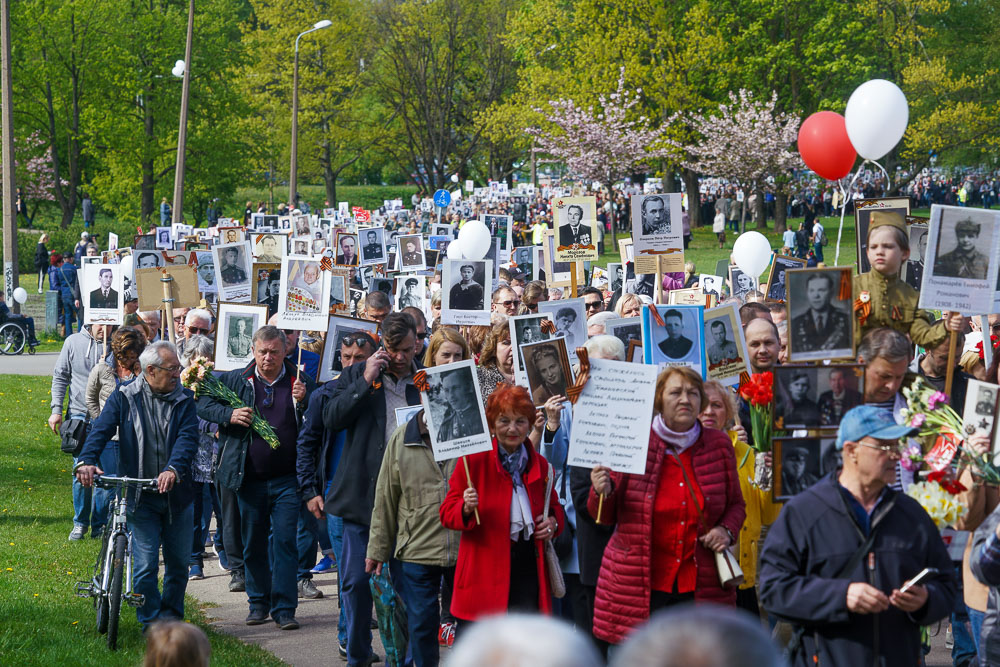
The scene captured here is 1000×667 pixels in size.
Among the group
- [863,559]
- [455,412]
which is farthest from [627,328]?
[863,559]

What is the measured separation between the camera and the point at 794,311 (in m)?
6.47

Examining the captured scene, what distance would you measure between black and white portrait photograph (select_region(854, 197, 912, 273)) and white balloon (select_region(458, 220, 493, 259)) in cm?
760

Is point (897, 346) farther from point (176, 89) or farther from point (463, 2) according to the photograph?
point (463, 2)

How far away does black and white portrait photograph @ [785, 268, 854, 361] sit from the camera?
6.39m

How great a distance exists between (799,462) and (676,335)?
1584mm

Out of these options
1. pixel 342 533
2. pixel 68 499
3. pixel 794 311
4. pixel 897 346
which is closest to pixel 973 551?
pixel 897 346

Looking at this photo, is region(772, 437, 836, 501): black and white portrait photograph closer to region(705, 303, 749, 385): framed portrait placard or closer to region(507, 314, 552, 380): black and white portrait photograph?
region(705, 303, 749, 385): framed portrait placard

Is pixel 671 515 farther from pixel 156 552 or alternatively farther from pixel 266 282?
pixel 266 282

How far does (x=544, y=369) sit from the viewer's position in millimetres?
6859

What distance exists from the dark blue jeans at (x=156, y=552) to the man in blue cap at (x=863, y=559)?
473cm

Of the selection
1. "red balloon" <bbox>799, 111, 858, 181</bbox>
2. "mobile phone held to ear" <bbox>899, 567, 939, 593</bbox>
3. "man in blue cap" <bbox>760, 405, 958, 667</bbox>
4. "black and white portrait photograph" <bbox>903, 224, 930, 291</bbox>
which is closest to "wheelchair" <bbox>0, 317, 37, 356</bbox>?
"red balloon" <bbox>799, 111, 858, 181</bbox>

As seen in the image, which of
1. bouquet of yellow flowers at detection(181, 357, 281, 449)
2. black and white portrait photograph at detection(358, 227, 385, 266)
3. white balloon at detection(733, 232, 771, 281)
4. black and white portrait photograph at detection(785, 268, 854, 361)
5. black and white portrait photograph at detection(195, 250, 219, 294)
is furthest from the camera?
black and white portrait photograph at detection(358, 227, 385, 266)

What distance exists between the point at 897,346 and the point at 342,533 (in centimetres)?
339

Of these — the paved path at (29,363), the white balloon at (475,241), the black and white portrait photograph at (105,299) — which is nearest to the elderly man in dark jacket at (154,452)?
the black and white portrait photograph at (105,299)
